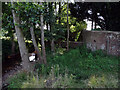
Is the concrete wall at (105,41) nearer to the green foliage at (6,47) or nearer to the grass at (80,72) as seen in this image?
the grass at (80,72)

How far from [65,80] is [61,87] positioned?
0.88 ft

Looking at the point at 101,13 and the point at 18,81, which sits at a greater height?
the point at 101,13

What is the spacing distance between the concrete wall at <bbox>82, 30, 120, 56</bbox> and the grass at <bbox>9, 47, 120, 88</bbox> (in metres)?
0.34

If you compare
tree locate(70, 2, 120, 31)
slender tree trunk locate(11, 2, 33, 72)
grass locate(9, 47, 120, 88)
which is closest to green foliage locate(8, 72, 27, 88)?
grass locate(9, 47, 120, 88)

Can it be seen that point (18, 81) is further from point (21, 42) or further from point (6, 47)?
point (6, 47)

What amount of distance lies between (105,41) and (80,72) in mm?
2505

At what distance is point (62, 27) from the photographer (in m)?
6.90

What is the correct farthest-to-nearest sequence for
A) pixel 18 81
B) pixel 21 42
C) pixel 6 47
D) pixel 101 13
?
1. pixel 101 13
2. pixel 6 47
3. pixel 21 42
4. pixel 18 81

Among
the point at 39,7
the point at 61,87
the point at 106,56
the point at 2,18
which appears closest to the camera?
the point at 61,87

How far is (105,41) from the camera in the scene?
573 cm

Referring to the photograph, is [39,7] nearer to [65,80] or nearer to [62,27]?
[65,80]

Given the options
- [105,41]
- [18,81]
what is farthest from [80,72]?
[105,41]

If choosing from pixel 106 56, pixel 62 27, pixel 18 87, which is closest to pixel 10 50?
pixel 62 27

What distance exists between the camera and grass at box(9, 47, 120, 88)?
3.27 meters
